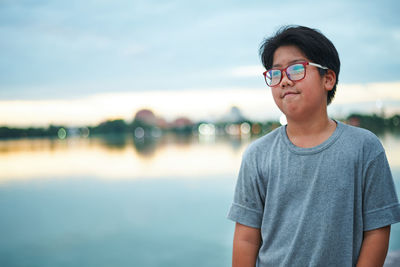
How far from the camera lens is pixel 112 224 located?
63.3 feet

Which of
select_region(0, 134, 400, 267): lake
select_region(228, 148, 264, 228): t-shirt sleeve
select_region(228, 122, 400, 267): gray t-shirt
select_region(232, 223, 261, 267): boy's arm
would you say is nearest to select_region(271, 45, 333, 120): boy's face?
select_region(228, 122, 400, 267): gray t-shirt

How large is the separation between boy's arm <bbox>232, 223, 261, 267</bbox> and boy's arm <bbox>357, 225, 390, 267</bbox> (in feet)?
1.40

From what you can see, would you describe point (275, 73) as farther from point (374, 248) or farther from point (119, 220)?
point (119, 220)

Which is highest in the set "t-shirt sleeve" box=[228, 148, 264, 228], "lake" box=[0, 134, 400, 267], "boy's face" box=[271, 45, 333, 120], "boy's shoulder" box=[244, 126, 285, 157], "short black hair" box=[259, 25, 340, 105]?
Answer: "short black hair" box=[259, 25, 340, 105]

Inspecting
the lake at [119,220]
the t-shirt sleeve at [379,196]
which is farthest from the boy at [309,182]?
the lake at [119,220]

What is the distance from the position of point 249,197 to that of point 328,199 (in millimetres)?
328

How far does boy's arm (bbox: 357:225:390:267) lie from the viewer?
1407 mm

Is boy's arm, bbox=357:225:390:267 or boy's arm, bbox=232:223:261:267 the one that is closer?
boy's arm, bbox=357:225:390:267

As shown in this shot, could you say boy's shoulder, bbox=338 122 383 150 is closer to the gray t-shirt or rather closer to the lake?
the gray t-shirt

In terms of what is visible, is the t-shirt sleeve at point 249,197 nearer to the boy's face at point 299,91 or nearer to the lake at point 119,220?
the boy's face at point 299,91

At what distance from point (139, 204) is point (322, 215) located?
2306 cm

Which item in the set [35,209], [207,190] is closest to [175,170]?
[207,190]

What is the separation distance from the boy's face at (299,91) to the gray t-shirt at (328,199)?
0.14 metres

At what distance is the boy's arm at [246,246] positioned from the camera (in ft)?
5.11
